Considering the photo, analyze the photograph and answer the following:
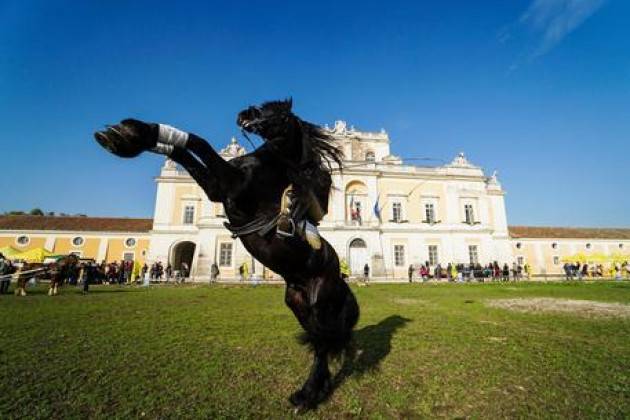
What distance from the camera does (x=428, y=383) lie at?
2.89 m

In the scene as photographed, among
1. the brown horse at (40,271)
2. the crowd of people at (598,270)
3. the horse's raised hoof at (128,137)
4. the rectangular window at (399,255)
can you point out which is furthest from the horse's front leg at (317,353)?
the crowd of people at (598,270)

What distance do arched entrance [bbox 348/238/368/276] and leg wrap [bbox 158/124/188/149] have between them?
1097 inches

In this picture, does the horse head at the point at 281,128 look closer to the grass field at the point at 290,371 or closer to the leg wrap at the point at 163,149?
the leg wrap at the point at 163,149

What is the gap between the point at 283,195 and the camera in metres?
2.16

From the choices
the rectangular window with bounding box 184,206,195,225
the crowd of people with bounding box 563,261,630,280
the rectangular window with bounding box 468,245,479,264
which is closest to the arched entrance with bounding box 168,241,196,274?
the rectangular window with bounding box 184,206,195,225

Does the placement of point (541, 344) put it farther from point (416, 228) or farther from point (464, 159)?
point (464, 159)

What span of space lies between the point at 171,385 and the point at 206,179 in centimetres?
219

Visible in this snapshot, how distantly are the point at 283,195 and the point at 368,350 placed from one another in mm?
2913

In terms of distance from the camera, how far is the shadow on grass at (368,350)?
10.1ft

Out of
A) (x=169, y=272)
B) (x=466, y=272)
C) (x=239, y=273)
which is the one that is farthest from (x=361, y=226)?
(x=169, y=272)

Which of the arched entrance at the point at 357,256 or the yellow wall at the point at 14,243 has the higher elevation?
the yellow wall at the point at 14,243

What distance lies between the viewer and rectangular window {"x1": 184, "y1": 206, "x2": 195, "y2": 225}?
30.3 m

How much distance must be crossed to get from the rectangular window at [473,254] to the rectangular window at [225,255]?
24.9 metres

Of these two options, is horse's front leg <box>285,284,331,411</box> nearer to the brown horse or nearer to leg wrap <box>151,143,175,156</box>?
leg wrap <box>151,143,175,156</box>
